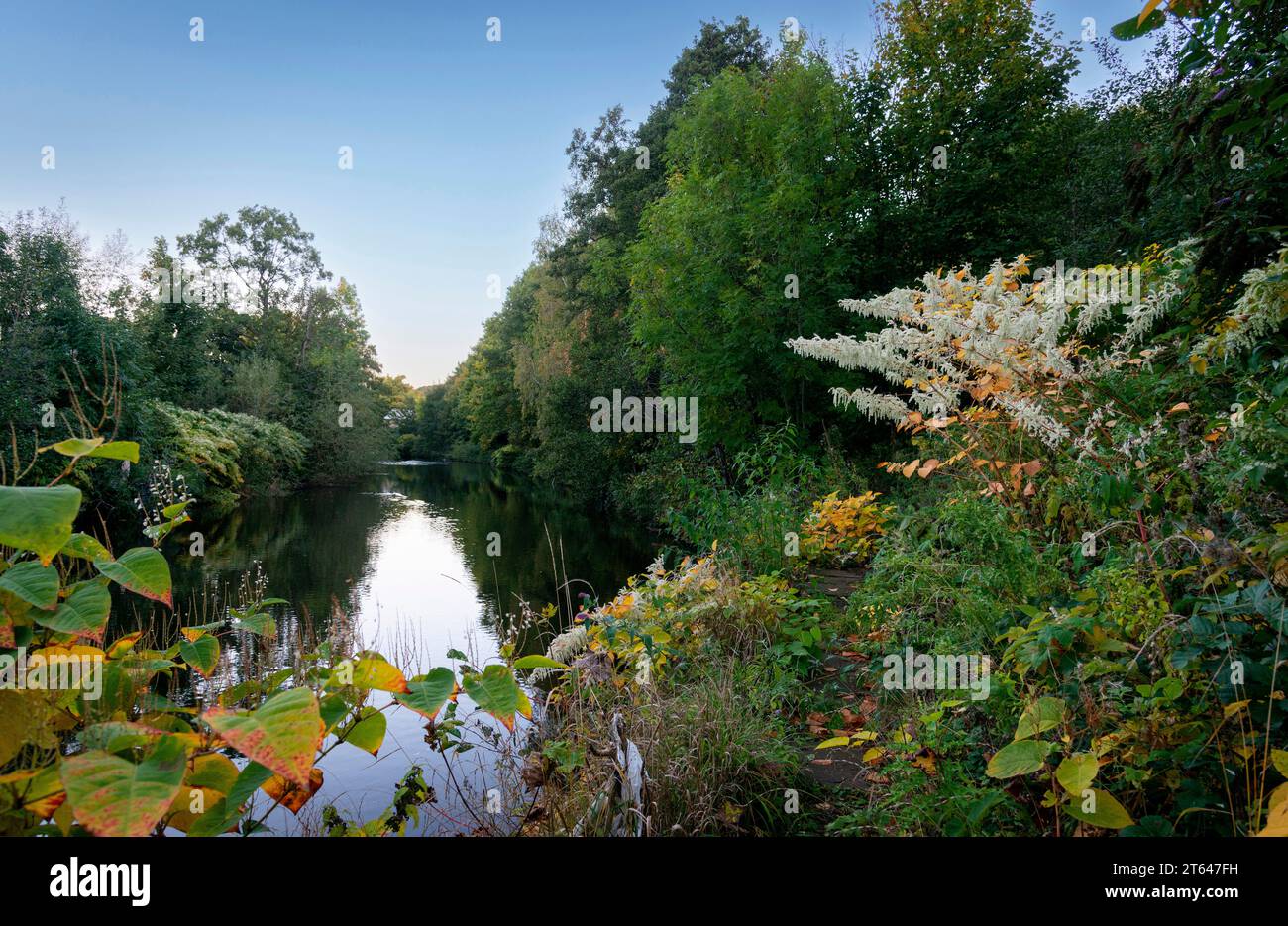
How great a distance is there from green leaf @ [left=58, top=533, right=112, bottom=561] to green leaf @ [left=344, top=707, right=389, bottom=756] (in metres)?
0.52

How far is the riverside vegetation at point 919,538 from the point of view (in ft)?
3.71

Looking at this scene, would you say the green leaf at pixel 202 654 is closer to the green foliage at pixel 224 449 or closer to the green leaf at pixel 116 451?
the green leaf at pixel 116 451

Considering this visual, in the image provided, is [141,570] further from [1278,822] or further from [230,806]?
[1278,822]

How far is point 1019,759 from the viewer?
1.61 meters

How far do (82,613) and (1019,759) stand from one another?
1.91m

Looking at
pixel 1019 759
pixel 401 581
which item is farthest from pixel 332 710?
pixel 401 581

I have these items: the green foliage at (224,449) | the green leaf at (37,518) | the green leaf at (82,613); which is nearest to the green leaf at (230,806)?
the green leaf at (82,613)

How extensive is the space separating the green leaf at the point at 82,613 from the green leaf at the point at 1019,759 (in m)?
1.80

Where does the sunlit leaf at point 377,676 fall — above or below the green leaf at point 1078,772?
above

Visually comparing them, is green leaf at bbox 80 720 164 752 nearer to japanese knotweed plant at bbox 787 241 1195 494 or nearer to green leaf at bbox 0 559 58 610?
green leaf at bbox 0 559 58 610

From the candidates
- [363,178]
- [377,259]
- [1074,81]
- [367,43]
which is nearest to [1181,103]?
[367,43]

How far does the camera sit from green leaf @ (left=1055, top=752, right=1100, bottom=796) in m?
1.55

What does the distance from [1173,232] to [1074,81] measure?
9051 mm

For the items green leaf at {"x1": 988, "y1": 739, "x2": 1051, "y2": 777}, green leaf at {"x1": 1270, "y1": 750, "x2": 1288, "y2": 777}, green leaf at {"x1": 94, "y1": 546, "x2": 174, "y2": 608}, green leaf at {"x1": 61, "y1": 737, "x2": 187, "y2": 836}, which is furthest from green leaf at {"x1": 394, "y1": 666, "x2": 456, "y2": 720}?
green leaf at {"x1": 1270, "y1": 750, "x2": 1288, "y2": 777}
